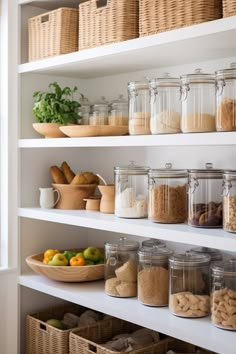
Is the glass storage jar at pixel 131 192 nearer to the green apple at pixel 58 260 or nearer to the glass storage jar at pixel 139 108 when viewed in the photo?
the glass storage jar at pixel 139 108

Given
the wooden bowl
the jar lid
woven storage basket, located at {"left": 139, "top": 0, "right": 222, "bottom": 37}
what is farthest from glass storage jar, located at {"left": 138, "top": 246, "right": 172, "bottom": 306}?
woven storage basket, located at {"left": 139, "top": 0, "right": 222, "bottom": 37}

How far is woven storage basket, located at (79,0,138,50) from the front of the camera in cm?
237

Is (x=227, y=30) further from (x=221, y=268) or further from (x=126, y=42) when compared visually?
(x=221, y=268)

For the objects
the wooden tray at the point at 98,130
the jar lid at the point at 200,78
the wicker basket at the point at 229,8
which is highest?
the wicker basket at the point at 229,8

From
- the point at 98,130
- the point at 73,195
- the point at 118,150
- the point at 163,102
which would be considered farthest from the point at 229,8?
the point at 73,195

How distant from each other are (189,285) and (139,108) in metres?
0.77

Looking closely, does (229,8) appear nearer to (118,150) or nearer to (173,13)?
(173,13)

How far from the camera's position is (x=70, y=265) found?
276 centimetres

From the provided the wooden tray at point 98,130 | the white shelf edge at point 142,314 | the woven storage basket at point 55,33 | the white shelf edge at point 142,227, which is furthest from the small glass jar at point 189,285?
the woven storage basket at point 55,33

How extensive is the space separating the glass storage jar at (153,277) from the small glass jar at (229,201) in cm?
39

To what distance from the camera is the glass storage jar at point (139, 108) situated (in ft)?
7.78

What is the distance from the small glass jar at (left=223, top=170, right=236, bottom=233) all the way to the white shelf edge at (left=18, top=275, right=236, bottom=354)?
0.39 metres

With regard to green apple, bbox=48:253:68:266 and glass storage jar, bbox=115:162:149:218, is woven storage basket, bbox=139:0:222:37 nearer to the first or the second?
glass storage jar, bbox=115:162:149:218

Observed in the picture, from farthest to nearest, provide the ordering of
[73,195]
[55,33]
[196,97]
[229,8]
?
[73,195] < [55,33] < [196,97] < [229,8]
